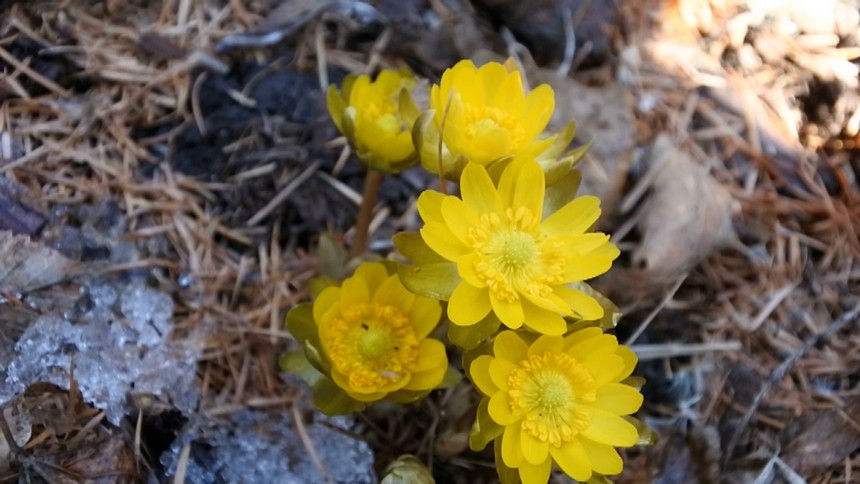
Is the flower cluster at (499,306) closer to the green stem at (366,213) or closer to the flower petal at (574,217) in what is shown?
the flower petal at (574,217)

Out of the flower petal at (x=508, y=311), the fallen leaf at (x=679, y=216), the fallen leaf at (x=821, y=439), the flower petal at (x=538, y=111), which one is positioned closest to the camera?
the flower petal at (x=508, y=311)

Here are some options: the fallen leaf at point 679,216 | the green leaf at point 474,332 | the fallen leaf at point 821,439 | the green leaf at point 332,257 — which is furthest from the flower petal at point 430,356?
the fallen leaf at point 821,439

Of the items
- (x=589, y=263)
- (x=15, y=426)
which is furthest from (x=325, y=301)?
(x=15, y=426)

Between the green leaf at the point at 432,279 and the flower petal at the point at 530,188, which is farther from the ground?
the flower petal at the point at 530,188

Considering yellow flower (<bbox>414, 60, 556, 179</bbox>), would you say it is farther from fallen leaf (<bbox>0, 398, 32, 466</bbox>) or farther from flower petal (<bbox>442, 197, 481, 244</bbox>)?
fallen leaf (<bbox>0, 398, 32, 466</bbox>)

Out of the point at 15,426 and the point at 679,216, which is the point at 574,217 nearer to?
the point at 679,216

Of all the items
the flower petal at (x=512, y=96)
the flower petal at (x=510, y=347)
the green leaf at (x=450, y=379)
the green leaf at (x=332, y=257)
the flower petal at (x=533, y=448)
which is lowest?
the green leaf at (x=332, y=257)

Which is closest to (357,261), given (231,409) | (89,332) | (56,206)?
(231,409)

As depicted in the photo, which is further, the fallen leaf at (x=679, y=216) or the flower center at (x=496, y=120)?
the fallen leaf at (x=679, y=216)
